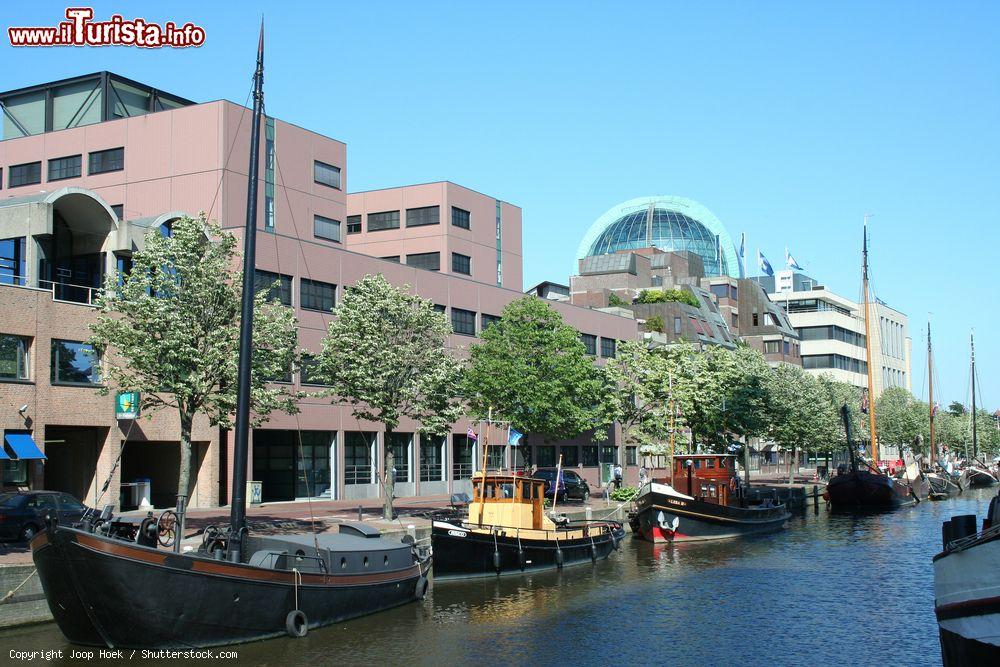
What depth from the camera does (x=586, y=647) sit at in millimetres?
23625

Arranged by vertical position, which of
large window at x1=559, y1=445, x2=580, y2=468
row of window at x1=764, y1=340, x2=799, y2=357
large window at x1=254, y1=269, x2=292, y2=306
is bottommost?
large window at x1=559, y1=445, x2=580, y2=468

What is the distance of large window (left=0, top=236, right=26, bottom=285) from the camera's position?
142ft

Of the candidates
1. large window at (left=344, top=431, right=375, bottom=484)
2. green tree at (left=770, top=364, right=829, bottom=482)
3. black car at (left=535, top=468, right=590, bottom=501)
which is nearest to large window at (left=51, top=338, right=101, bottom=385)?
large window at (left=344, top=431, right=375, bottom=484)

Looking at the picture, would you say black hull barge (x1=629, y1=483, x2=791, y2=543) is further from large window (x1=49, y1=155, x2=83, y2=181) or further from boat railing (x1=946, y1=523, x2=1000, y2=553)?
large window (x1=49, y1=155, x2=83, y2=181)

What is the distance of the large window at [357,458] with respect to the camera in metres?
56.5

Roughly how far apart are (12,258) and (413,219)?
137 ft

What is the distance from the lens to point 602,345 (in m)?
82.0

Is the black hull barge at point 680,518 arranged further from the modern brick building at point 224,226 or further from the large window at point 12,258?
the large window at point 12,258

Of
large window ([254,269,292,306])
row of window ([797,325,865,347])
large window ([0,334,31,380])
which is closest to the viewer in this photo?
large window ([0,334,31,380])

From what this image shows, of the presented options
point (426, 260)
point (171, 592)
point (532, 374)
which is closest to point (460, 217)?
point (426, 260)

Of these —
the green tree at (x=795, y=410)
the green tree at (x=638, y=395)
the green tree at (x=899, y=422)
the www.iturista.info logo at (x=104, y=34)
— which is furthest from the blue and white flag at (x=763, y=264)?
the www.iturista.info logo at (x=104, y=34)

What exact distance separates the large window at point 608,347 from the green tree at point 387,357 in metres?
41.8

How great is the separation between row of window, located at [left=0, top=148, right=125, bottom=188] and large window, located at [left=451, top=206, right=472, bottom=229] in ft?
90.3

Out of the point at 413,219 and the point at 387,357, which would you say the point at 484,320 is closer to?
the point at 413,219
